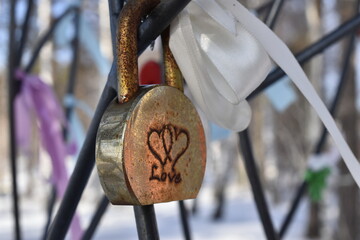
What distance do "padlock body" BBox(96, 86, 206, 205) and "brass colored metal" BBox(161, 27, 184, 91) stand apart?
3 centimetres

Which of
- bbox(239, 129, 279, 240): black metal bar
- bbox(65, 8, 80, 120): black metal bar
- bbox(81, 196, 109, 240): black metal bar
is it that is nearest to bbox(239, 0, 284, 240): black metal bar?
bbox(239, 129, 279, 240): black metal bar

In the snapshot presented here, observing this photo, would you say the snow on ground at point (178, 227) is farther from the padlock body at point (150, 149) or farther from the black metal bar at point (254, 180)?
the padlock body at point (150, 149)

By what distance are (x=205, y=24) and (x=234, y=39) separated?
18 millimetres

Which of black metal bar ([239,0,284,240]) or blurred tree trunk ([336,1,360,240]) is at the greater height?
black metal bar ([239,0,284,240])

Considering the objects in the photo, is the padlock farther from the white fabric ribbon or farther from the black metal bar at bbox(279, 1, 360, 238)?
the black metal bar at bbox(279, 1, 360, 238)

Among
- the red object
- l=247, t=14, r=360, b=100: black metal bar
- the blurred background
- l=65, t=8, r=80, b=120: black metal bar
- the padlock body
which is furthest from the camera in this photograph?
the blurred background

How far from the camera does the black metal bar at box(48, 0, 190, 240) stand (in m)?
0.25

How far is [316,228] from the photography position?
4.02 metres

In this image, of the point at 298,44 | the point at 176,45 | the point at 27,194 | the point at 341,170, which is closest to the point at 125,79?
the point at 176,45

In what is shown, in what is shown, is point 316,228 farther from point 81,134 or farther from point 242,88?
point 242,88

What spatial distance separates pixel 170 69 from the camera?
0.29m

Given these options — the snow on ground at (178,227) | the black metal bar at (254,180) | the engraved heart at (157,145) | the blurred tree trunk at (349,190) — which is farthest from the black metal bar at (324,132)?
the snow on ground at (178,227)

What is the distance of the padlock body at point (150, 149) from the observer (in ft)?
0.76

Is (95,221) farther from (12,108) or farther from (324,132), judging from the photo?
(324,132)
